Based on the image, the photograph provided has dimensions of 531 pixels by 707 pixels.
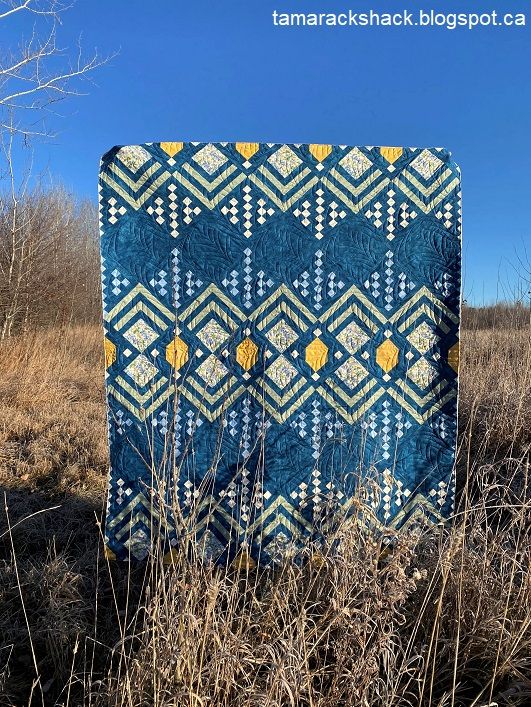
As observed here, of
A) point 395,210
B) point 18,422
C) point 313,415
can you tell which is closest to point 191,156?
point 395,210

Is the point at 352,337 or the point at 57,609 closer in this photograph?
the point at 57,609

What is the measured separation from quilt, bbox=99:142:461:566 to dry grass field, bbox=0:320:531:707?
12.0 inches

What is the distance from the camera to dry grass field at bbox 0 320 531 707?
3.45 feet

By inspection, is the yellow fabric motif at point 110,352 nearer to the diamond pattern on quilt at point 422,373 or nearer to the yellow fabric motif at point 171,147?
the yellow fabric motif at point 171,147

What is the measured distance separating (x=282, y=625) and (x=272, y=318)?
3.51 feet

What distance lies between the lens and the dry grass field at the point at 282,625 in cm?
105

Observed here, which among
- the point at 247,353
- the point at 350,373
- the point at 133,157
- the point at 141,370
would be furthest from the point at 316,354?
the point at 133,157

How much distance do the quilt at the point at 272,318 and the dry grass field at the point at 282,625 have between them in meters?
0.31

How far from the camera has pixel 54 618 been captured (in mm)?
1498

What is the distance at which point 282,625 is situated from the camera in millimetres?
1334

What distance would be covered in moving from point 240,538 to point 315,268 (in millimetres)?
1144

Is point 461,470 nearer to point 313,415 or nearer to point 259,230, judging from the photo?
point 313,415

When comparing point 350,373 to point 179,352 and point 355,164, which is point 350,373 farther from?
point 355,164

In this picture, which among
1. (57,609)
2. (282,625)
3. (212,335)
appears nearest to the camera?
(282,625)
